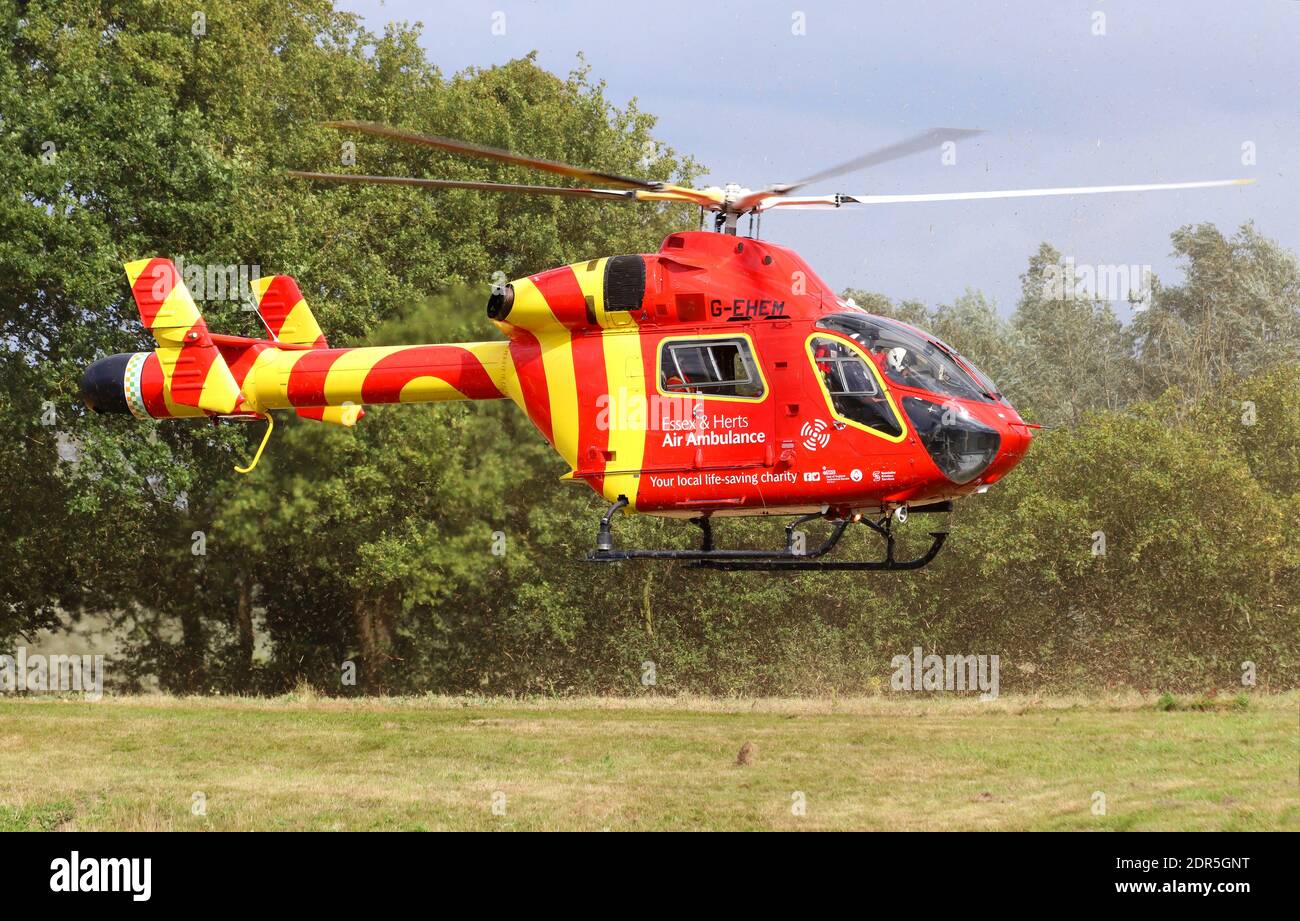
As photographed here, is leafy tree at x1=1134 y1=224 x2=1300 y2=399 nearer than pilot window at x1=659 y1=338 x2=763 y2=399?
No

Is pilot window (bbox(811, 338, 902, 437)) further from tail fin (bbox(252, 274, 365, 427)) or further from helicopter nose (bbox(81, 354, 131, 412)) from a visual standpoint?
helicopter nose (bbox(81, 354, 131, 412))

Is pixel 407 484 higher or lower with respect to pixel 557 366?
lower

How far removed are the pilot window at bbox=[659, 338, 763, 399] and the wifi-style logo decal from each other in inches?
28.3

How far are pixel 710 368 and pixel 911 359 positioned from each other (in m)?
2.14

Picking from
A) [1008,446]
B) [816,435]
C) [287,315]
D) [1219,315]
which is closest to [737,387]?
[816,435]

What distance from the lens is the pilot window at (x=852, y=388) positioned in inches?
599

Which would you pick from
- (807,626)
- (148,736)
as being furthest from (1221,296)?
(148,736)

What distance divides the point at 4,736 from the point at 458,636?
13499 mm

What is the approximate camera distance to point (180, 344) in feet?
60.5

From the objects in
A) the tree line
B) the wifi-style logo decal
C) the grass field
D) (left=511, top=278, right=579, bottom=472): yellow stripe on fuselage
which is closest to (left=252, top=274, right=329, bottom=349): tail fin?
(left=511, top=278, right=579, bottom=472): yellow stripe on fuselage

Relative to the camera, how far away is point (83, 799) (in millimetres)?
20172

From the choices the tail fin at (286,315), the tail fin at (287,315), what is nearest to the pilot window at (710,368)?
the tail fin at (287,315)

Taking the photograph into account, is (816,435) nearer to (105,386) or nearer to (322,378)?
(322,378)

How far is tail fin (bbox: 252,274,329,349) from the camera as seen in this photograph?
19297 millimetres
